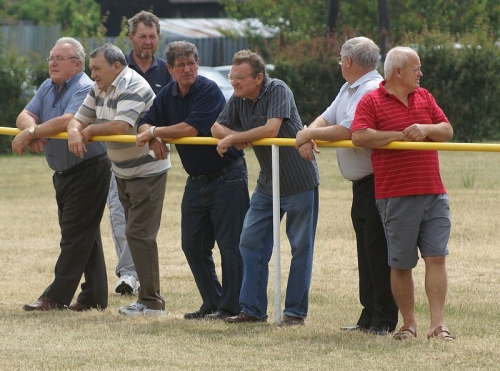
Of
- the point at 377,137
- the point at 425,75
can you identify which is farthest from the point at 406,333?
the point at 425,75

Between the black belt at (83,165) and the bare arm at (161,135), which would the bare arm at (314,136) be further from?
the black belt at (83,165)

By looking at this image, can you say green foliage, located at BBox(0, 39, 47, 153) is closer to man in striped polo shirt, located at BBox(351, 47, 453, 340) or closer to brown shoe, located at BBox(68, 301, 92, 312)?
brown shoe, located at BBox(68, 301, 92, 312)

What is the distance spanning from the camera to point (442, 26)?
36.3m

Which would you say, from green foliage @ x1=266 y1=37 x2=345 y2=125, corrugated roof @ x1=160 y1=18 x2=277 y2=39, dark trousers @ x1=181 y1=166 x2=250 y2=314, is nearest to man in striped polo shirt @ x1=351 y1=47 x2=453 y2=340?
dark trousers @ x1=181 y1=166 x2=250 y2=314

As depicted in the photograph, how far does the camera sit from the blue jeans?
300 inches

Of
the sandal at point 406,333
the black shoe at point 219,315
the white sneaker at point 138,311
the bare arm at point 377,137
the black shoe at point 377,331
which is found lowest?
the white sneaker at point 138,311

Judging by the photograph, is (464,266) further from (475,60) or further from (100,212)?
(475,60)

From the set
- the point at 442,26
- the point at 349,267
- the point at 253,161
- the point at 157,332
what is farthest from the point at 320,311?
the point at 442,26

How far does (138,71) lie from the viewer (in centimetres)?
971

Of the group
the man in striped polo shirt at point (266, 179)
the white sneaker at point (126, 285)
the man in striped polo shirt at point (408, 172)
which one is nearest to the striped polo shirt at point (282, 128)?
the man in striped polo shirt at point (266, 179)

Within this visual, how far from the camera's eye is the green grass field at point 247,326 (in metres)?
6.48

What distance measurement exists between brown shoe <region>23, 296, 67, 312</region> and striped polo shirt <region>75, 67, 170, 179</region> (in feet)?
3.70

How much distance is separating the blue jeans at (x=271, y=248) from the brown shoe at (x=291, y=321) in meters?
0.02

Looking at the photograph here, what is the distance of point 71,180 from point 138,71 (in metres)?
1.42
